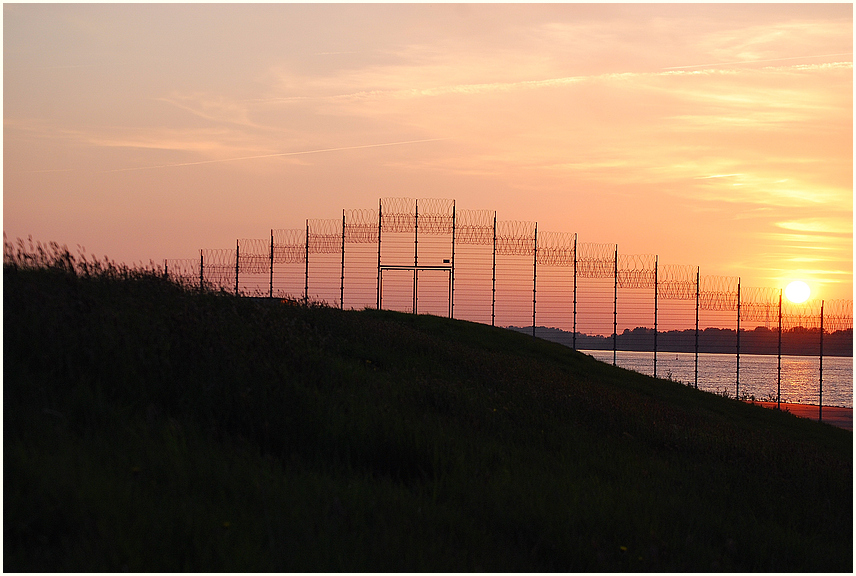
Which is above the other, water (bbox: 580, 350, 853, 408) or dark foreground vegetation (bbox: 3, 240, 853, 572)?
dark foreground vegetation (bbox: 3, 240, 853, 572)

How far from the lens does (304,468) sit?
6086 millimetres

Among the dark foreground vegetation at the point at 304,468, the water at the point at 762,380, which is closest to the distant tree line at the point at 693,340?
the water at the point at 762,380

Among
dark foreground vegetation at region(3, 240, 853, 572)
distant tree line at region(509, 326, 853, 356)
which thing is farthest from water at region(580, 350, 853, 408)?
dark foreground vegetation at region(3, 240, 853, 572)

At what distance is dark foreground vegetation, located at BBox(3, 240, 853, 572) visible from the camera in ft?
15.1

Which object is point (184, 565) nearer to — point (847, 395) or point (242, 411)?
point (242, 411)

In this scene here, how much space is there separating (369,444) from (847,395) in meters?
65.0

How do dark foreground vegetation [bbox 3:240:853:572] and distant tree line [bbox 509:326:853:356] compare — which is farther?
distant tree line [bbox 509:326:853:356]

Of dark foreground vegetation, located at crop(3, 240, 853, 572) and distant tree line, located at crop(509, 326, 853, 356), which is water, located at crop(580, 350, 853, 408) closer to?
distant tree line, located at crop(509, 326, 853, 356)

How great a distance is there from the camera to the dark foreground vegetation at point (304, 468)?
4.59m

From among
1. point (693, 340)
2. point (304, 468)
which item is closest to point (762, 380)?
point (693, 340)

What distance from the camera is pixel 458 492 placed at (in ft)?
20.2

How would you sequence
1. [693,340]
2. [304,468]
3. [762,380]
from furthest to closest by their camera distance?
[762,380] → [693,340] → [304,468]

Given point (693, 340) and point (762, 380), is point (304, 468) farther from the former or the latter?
point (762, 380)

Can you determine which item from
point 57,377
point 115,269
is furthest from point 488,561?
point 115,269
